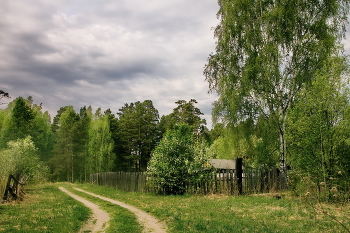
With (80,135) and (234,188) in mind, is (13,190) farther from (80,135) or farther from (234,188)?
(80,135)

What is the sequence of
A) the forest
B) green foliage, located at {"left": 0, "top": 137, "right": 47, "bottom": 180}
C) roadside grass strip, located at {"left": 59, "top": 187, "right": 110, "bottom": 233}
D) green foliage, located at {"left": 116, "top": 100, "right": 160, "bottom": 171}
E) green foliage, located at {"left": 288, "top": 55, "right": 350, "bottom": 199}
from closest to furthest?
roadside grass strip, located at {"left": 59, "top": 187, "right": 110, "bottom": 233}
green foliage, located at {"left": 288, "top": 55, "right": 350, "bottom": 199}
the forest
green foliage, located at {"left": 0, "top": 137, "right": 47, "bottom": 180}
green foliage, located at {"left": 116, "top": 100, "right": 160, "bottom": 171}

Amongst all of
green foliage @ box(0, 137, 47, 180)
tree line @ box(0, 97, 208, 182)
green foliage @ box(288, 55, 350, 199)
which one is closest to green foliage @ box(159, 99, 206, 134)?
tree line @ box(0, 97, 208, 182)

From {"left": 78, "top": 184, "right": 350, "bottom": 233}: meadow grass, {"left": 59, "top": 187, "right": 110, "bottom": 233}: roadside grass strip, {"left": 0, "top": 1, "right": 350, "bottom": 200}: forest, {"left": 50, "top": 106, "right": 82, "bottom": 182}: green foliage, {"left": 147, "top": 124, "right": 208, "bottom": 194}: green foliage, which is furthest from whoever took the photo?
{"left": 50, "top": 106, "right": 82, "bottom": 182}: green foliage

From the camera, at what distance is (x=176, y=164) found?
1800cm

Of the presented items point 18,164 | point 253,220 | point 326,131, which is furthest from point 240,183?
point 18,164

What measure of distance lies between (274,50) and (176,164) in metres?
9.09

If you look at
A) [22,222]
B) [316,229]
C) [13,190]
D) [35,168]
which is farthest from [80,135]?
[316,229]

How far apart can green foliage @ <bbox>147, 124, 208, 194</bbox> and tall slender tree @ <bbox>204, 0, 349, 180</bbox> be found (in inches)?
122

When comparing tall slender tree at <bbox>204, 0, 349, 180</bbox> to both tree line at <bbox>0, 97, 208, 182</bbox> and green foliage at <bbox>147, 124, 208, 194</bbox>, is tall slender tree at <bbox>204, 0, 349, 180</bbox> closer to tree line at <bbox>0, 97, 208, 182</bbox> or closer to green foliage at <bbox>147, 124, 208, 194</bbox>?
green foliage at <bbox>147, 124, 208, 194</bbox>

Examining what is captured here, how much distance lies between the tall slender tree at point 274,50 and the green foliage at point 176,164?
310 cm

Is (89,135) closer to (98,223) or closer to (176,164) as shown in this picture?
(176,164)

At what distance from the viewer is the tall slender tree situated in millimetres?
16625

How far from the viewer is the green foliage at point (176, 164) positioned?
17656 millimetres

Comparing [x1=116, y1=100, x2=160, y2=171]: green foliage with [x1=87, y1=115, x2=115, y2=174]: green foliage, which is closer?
[x1=87, y1=115, x2=115, y2=174]: green foliage
